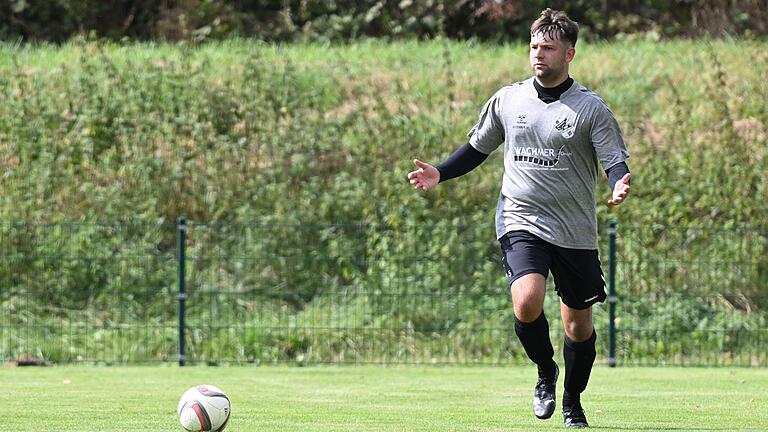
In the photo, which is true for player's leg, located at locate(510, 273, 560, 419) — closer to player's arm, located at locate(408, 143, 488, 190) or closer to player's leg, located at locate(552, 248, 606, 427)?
player's leg, located at locate(552, 248, 606, 427)

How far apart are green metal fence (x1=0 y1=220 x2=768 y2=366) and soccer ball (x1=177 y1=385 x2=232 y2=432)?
6934 millimetres

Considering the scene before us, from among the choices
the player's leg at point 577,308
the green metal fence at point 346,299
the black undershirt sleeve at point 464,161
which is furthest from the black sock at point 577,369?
the green metal fence at point 346,299

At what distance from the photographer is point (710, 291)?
13.5 meters

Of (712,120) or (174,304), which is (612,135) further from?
(712,120)

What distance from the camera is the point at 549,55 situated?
21.8ft

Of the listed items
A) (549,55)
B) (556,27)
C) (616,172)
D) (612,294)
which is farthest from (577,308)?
(612,294)

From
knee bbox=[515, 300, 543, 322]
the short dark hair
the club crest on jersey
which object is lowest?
knee bbox=[515, 300, 543, 322]

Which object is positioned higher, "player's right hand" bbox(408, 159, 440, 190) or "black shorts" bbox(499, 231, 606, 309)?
"player's right hand" bbox(408, 159, 440, 190)

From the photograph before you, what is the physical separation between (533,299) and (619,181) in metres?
0.71

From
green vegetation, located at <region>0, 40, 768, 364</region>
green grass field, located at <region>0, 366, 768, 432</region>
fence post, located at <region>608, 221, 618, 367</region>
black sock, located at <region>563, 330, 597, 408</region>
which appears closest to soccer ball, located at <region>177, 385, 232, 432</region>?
green grass field, located at <region>0, 366, 768, 432</region>

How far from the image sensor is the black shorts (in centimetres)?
667

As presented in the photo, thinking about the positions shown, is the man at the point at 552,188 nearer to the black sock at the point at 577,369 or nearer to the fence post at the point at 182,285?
the black sock at the point at 577,369

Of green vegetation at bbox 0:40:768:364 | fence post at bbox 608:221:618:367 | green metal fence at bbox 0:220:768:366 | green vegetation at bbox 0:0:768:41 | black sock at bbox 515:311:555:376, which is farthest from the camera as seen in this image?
green vegetation at bbox 0:0:768:41

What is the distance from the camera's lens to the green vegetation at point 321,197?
44.7 feet
